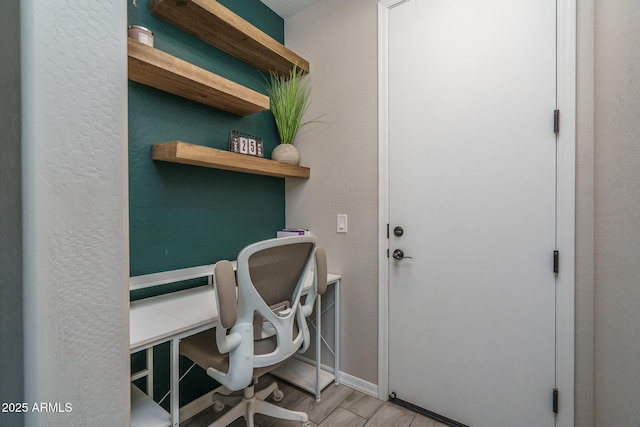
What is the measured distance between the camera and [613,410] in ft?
3.40

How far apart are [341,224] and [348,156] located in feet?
1.57

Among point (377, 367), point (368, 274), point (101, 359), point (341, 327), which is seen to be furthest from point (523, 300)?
point (101, 359)

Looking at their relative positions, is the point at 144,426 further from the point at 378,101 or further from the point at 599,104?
the point at 599,104

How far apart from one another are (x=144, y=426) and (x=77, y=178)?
3.22 ft

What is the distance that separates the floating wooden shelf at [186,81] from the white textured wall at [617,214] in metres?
1.62

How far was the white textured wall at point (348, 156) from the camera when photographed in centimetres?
189

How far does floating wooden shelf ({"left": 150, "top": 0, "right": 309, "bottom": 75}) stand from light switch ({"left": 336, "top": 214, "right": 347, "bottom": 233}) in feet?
3.77

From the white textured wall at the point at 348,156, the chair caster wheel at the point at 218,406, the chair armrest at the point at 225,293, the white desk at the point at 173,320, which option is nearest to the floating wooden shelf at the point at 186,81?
the white textured wall at the point at 348,156

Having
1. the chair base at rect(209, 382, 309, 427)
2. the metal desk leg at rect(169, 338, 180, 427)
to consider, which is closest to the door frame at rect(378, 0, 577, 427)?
the chair base at rect(209, 382, 309, 427)

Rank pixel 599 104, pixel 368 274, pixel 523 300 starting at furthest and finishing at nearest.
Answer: pixel 368 274 < pixel 523 300 < pixel 599 104

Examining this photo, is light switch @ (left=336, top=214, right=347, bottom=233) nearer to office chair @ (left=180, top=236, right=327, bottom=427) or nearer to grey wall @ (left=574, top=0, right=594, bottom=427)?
office chair @ (left=180, top=236, right=327, bottom=427)

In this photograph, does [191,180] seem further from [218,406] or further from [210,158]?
[218,406]

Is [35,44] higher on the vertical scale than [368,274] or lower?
higher

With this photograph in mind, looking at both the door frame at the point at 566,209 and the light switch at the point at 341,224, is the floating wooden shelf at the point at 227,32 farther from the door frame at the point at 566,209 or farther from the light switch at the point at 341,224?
the door frame at the point at 566,209
